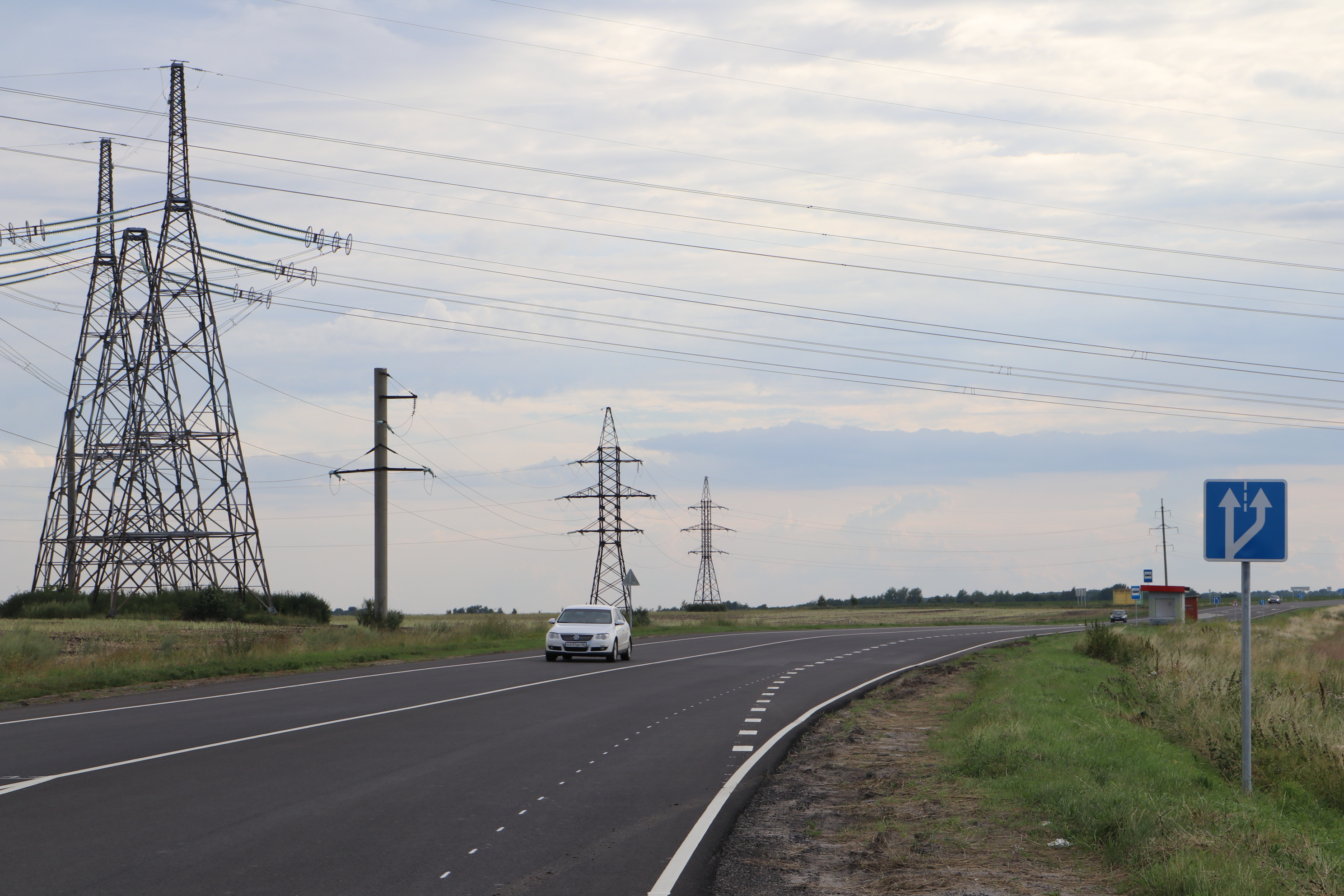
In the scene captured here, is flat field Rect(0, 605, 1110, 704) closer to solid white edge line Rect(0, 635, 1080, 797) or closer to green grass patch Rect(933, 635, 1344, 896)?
solid white edge line Rect(0, 635, 1080, 797)

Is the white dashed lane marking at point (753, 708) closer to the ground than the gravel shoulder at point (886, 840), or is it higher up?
closer to the ground

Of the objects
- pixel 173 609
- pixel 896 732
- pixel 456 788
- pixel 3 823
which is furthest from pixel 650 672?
pixel 173 609

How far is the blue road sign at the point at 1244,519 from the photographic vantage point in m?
10.5

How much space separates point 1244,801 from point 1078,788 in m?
1.71

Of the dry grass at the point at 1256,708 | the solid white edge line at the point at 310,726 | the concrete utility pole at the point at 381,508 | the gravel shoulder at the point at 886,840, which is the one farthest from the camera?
the concrete utility pole at the point at 381,508

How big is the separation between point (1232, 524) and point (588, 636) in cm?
2278

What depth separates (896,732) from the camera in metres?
16.8

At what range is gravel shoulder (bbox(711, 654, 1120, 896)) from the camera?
7.57 metres

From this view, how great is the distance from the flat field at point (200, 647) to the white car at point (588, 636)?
3.54m

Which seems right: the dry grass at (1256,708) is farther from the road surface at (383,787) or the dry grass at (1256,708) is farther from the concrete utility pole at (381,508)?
the concrete utility pole at (381,508)

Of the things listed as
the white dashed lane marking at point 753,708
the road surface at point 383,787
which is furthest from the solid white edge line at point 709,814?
the white dashed lane marking at point 753,708

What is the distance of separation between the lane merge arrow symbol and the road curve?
507cm

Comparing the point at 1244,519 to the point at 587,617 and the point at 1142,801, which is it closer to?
the point at 1142,801

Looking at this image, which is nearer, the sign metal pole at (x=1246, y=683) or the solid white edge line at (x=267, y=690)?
the sign metal pole at (x=1246, y=683)
